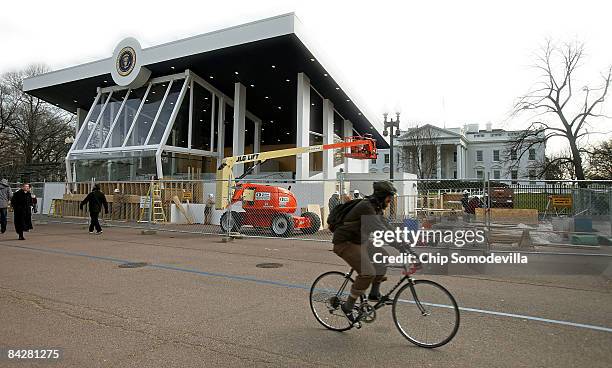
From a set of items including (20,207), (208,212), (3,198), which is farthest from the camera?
(208,212)

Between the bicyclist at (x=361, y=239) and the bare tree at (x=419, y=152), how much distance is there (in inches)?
2018

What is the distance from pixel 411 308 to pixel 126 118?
28903 millimetres

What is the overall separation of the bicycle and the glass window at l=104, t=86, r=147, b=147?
26.8m

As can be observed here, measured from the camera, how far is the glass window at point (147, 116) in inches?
1053

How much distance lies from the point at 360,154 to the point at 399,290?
14801mm

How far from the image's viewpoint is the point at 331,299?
15.3 ft

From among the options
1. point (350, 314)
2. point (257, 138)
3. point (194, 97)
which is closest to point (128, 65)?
point (194, 97)

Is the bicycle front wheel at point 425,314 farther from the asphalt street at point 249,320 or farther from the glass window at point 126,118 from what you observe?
the glass window at point 126,118

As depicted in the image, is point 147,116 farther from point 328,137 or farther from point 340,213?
point 340,213

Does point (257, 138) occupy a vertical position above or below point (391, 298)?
above

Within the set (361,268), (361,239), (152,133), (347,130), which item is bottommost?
(361,268)

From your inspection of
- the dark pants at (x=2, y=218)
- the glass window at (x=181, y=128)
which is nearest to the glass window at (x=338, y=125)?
the glass window at (x=181, y=128)

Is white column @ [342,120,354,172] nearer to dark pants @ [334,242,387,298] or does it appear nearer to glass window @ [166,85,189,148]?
glass window @ [166,85,189,148]

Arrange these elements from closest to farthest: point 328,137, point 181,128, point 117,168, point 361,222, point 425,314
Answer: point 425,314 < point 361,222 < point 117,168 < point 181,128 < point 328,137
